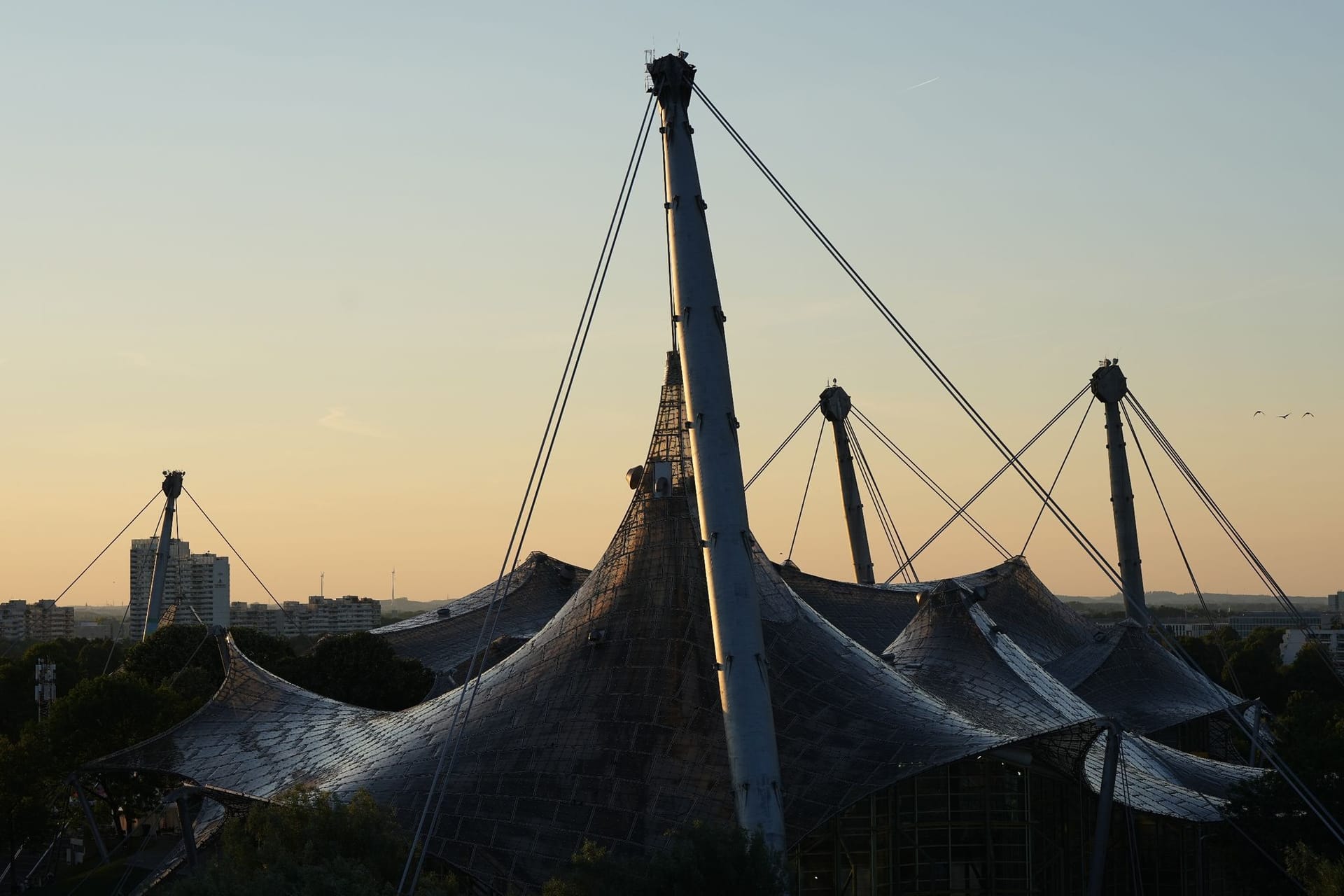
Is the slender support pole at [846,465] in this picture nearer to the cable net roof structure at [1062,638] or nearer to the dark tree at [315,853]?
the cable net roof structure at [1062,638]

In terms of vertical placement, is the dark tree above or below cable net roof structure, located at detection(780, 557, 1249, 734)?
below

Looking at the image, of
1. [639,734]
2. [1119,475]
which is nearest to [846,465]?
[1119,475]

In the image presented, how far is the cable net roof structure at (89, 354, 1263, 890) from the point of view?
3180 centimetres

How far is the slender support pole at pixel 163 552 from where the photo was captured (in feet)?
293

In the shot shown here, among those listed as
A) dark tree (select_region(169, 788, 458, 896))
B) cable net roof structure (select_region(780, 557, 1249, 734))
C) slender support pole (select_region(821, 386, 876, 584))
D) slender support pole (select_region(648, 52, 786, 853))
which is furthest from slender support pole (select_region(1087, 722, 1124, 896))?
slender support pole (select_region(821, 386, 876, 584))

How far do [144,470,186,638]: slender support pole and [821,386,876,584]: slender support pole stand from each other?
120 feet

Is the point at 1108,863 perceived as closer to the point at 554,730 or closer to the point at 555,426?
the point at 554,730

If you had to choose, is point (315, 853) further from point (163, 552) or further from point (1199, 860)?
point (163, 552)

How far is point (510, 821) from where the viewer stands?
1277 inches

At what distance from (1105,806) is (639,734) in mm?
9379

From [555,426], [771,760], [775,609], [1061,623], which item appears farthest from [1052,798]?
[1061,623]

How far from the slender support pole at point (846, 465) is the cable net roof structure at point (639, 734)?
130ft

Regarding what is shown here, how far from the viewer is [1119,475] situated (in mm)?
71000

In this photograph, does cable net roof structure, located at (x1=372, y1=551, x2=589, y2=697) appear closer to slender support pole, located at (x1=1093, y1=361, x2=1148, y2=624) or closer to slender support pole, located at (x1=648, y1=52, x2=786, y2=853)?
slender support pole, located at (x1=1093, y1=361, x2=1148, y2=624)
